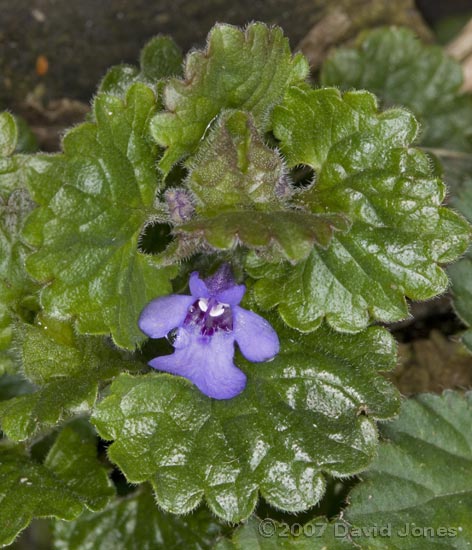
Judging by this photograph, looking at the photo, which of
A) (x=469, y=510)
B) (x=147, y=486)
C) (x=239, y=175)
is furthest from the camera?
(x=147, y=486)

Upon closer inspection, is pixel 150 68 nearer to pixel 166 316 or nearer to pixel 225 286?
pixel 225 286

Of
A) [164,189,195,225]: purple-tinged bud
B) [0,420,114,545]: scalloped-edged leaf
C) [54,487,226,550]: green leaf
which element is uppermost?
[164,189,195,225]: purple-tinged bud

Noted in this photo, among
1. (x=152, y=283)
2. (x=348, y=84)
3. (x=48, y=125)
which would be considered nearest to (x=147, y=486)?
(x=152, y=283)

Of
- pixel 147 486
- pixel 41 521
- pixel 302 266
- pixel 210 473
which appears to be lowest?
pixel 41 521

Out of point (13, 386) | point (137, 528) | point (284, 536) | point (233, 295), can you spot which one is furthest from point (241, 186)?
point (137, 528)

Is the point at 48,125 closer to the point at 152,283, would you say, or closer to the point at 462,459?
the point at 152,283

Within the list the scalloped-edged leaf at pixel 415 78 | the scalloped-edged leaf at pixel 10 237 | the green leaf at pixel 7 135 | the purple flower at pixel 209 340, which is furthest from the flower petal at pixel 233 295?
the scalloped-edged leaf at pixel 415 78

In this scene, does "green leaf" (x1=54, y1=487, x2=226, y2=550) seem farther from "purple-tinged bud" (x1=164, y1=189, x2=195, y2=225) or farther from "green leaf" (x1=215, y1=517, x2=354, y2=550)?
"purple-tinged bud" (x1=164, y1=189, x2=195, y2=225)

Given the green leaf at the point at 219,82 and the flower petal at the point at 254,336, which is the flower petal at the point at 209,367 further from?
the green leaf at the point at 219,82

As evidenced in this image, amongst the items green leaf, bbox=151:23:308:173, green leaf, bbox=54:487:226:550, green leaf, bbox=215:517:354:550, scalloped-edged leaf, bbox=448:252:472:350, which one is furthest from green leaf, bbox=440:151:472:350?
green leaf, bbox=54:487:226:550
